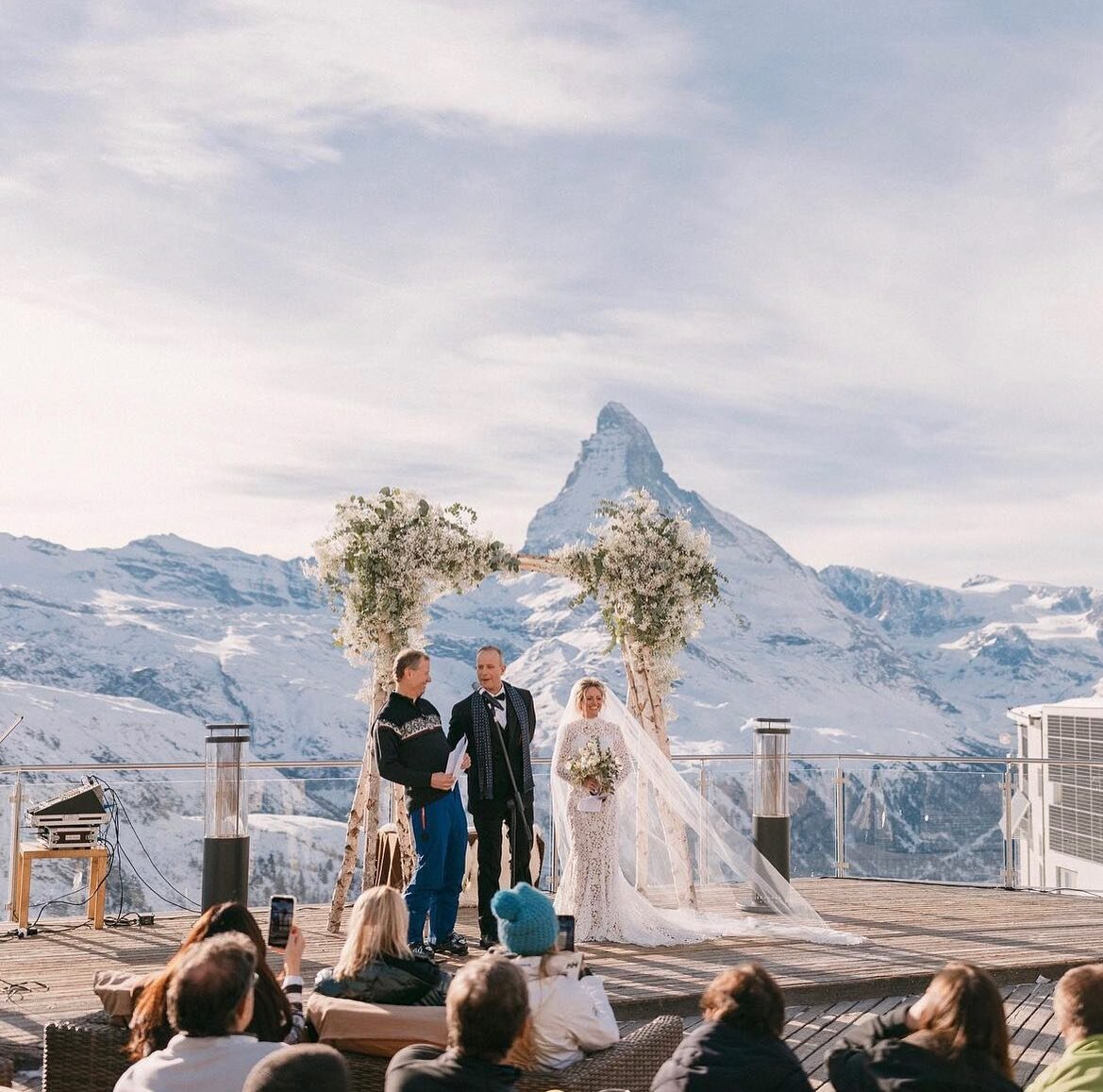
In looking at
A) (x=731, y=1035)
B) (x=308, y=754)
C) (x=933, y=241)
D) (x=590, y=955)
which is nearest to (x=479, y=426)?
(x=933, y=241)

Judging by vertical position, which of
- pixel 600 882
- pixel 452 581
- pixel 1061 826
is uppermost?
pixel 452 581

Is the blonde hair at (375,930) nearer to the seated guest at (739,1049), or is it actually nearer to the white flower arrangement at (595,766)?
the seated guest at (739,1049)

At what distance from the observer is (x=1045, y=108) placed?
28.1 feet

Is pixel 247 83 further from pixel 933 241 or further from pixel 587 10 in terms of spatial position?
pixel 933 241

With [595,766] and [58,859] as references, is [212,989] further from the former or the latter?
[58,859]

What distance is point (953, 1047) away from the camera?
267 centimetres

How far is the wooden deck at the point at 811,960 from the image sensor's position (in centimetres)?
541

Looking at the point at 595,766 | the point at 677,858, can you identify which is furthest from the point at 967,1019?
the point at 677,858

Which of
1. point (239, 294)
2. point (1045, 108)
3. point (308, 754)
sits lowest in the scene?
point (308, 754)

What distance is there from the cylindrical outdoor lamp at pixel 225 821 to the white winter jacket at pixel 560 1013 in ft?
13.6

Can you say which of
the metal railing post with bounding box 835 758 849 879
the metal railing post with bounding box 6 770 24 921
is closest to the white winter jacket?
the metal railing post with bounding box 6 770 24 921

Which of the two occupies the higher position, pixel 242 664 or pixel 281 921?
pixel 242 664

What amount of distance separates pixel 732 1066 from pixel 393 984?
1129mm

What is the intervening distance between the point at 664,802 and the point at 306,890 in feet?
8.33
